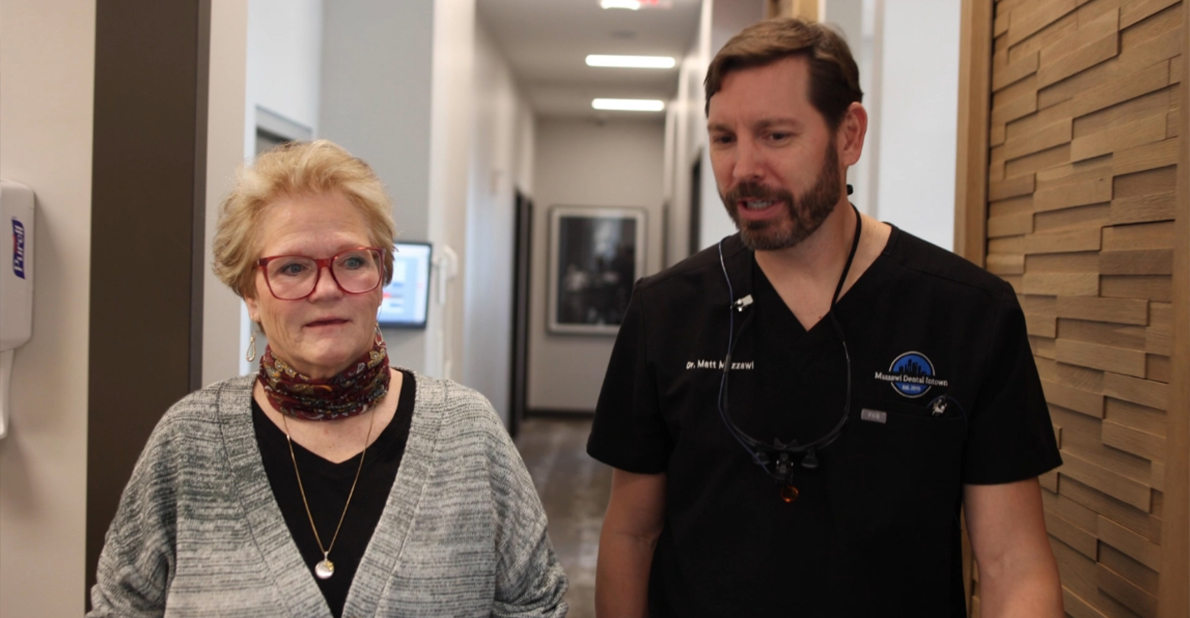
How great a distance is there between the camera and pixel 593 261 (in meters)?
10.8

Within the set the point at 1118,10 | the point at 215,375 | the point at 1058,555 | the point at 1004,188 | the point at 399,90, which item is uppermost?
the point at 399,90

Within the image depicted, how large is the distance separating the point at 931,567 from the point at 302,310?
37.7 inches

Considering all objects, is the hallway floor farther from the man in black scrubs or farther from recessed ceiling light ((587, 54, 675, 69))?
recessed ceiling light ((587, 54, 675, 69))

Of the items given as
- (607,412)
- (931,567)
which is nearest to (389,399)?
(607,412)

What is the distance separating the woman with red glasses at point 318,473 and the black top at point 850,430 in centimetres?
25

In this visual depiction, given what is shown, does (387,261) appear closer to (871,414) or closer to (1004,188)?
(871,414)

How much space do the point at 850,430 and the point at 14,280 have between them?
152 cm

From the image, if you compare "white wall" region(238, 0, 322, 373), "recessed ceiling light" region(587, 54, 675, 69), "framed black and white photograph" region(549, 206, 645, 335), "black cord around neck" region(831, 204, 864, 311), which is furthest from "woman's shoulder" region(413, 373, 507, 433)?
"framed black and white photograph" region(549, 206, 645, 335)

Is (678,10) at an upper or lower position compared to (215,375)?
upper

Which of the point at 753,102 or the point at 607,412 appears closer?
the point at 753,102

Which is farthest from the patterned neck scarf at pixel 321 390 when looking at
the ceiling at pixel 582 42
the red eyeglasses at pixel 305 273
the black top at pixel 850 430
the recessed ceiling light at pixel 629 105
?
the recessed ceiling light at pixel 629 105

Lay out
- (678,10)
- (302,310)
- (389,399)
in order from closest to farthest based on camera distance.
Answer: (302,310) < (389,399) < (678,10)

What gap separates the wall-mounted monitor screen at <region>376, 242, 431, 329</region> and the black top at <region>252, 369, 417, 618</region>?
2938 millimetres

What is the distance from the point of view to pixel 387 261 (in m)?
1.46
